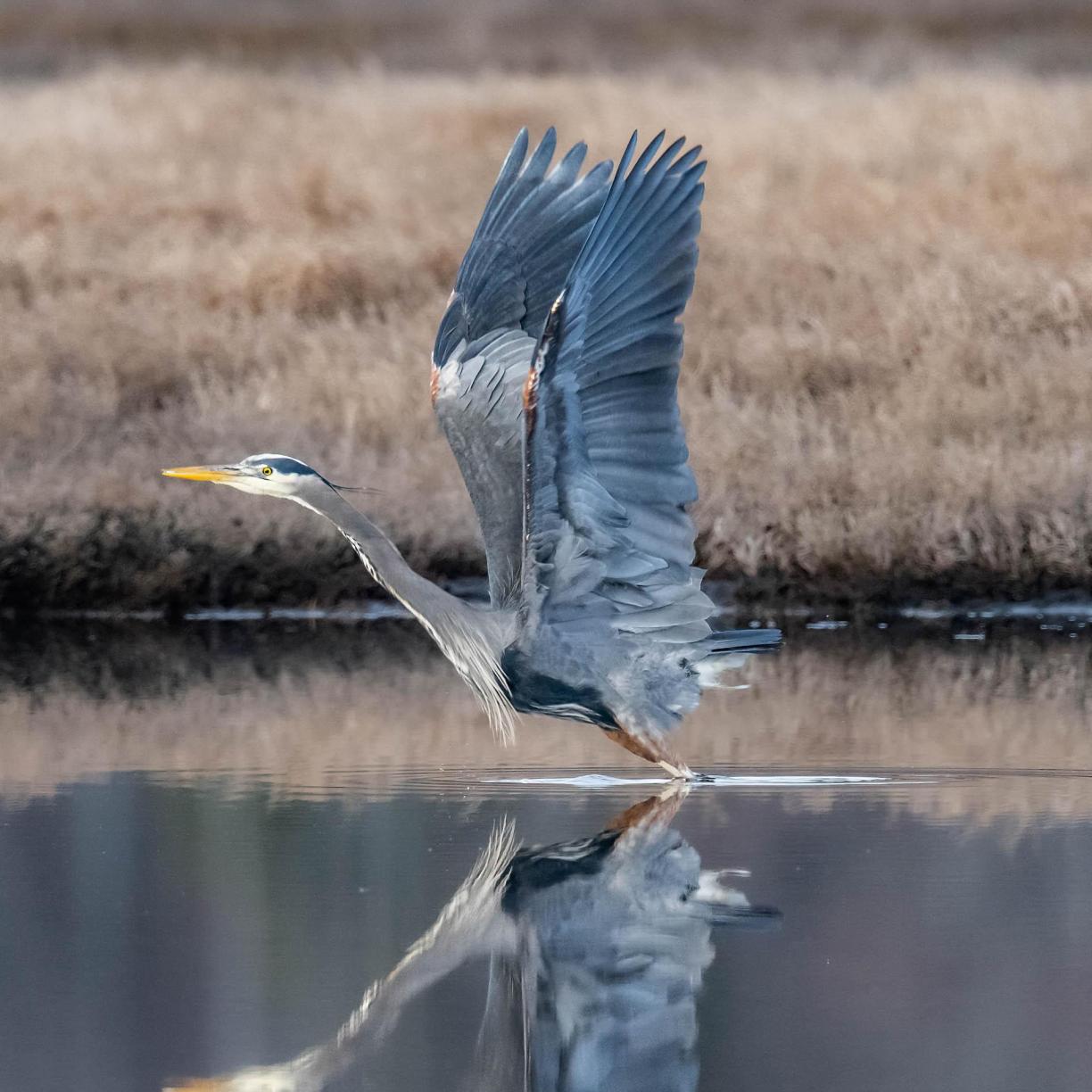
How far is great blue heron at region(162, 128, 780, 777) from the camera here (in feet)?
22.3

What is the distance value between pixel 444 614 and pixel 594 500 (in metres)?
0.63

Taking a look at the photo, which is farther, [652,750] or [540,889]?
[652,750]

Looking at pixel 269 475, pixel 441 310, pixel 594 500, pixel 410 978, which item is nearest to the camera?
pixel 410 978

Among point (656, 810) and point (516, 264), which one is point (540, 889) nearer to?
point (656, 810)

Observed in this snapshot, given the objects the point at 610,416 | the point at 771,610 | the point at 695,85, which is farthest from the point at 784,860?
the point at 695,85

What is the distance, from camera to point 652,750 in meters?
7.41

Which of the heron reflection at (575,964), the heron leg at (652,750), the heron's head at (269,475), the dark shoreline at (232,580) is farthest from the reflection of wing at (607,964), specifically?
the dark shoreline at (232,580)

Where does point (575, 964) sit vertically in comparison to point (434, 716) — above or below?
below

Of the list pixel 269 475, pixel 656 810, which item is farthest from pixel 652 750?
pixel 269 475

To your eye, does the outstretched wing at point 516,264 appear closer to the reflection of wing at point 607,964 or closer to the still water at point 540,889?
the still water at point 540,889

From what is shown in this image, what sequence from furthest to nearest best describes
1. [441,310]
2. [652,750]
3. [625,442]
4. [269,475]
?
[441,310] → [652,750] → [269,475] → [625,442]

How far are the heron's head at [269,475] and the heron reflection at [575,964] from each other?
110cm

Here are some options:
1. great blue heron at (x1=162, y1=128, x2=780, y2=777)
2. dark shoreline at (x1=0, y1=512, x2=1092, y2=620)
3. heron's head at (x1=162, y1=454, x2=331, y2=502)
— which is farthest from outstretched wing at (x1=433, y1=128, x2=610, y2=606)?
dark shoreline at (x1=0, y1=512, x2=1092, y2=620)

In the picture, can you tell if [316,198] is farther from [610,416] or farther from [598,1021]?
[598,1021]
